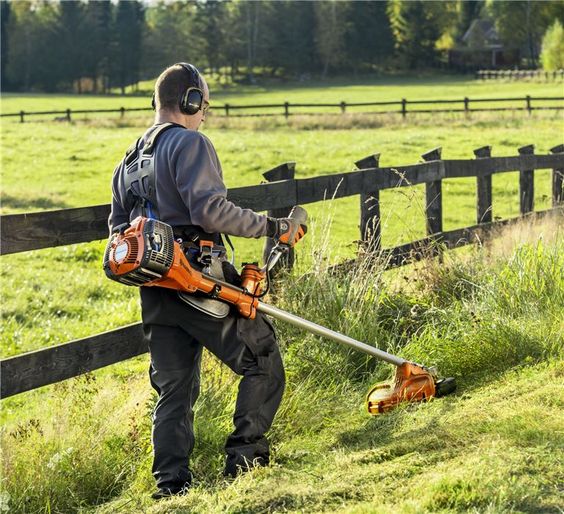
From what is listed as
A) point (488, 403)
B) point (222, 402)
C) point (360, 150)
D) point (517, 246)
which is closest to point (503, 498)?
point (488, 403)

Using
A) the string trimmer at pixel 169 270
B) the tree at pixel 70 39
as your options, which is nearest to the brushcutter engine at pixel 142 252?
the string trimmer at pixel 169 270

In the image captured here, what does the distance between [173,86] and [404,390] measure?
2.10 meters

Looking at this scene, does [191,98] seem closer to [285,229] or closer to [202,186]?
[202,186]

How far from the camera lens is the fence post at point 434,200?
9914 mm

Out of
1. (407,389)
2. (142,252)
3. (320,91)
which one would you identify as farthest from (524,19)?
(142,252)

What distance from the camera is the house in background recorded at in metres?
122

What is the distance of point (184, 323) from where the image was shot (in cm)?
509

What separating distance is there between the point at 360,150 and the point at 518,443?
72.4 feet

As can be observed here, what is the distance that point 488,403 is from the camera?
5602 millimetres

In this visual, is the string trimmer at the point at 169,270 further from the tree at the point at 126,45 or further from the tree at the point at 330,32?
the tree at the point at 330,32

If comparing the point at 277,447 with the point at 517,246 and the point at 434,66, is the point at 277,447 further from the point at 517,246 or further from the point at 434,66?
the point at 434,66

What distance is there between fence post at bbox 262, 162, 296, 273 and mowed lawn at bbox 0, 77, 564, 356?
0.65 ft

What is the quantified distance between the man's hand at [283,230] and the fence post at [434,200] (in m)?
4.65

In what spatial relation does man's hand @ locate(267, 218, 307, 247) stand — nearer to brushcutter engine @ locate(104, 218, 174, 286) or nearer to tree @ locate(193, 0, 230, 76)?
brushcutter engine @ locate(104, 218, 174, 286)
